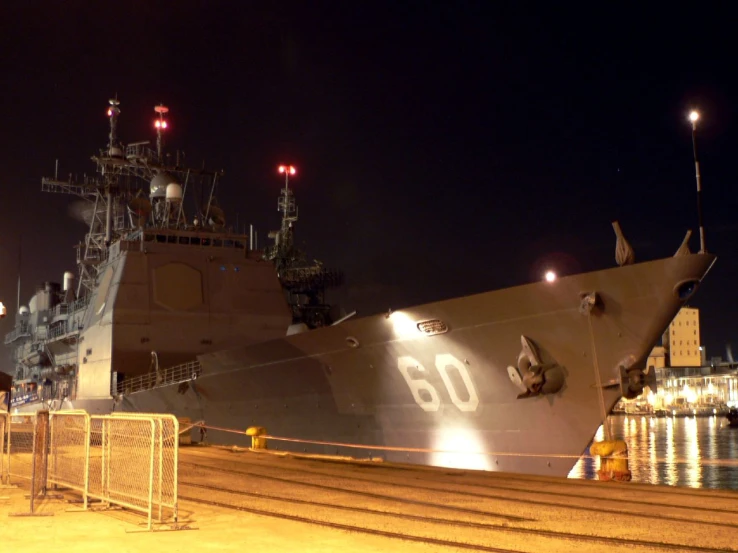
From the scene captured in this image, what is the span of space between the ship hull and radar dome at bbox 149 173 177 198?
28.7 ft

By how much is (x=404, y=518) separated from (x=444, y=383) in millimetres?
4375

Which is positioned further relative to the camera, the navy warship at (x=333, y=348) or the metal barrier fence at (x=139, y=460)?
the navy warship at (x=333, y=348)

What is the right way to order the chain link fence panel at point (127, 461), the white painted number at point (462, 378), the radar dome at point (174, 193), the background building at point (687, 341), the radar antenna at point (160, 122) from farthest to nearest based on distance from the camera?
the background building at point (687, 341) → the radar antenna at point (160, 122) → the radar dome at point (174, 193) → the white painted number at point (462, 378) → the chain link fence panel at point (127, 461)

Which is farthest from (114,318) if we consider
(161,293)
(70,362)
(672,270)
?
(672,270)

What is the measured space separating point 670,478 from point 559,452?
6312mm

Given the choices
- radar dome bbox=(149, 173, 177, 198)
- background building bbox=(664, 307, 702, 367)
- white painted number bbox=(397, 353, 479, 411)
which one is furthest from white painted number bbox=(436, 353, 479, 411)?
background building bbox=(664, 307, 702, 367)

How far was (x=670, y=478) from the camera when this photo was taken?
14711 millimetres

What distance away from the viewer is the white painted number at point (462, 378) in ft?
34.3

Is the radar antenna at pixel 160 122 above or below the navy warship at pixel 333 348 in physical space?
above

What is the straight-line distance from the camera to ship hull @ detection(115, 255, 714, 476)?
9125mm

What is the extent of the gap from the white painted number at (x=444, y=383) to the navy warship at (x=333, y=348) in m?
0.02

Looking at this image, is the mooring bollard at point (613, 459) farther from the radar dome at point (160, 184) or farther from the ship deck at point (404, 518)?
the radar dome at point (160, 184)

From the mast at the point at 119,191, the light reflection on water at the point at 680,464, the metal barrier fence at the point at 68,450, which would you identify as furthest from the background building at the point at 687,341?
the metal barrier fence at the point at 68,450

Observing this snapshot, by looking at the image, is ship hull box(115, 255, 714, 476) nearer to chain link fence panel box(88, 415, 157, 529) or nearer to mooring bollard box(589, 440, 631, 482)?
mooring bollard box(589, 440, 631, 482)
